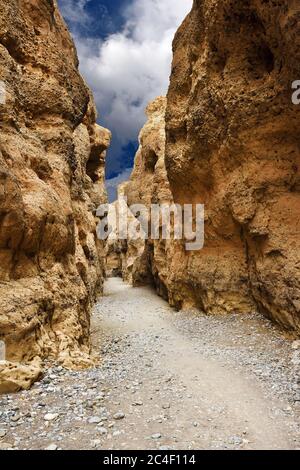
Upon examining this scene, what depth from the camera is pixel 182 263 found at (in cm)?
2045

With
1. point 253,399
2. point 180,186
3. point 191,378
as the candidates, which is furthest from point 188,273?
point 253,399

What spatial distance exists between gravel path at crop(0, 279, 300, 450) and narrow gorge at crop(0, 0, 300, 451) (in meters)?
0.04

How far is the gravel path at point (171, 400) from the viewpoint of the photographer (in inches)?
208

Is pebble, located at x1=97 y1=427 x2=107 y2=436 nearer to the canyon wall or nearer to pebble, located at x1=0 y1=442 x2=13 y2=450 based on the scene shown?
pebble, located at x1=0 y1=442 x2=13 y2=450

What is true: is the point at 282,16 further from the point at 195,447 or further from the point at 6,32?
the point at 195,447

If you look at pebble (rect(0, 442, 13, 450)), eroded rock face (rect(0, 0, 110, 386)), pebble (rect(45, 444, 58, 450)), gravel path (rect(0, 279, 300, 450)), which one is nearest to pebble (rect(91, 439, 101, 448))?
gravel path (rect(0, 279, 300, 450))

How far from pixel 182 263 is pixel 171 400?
13735 mm

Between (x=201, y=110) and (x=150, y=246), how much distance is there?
773 inches

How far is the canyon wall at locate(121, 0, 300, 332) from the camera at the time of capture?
1149cm

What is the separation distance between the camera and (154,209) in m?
30.6

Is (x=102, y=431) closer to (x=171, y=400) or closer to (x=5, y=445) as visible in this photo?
(x=5, y=445)

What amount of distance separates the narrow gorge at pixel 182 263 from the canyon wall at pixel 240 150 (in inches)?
2.6

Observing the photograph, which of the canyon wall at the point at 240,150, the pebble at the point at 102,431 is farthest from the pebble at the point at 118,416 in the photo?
the canyon wall at the point at 240,150
